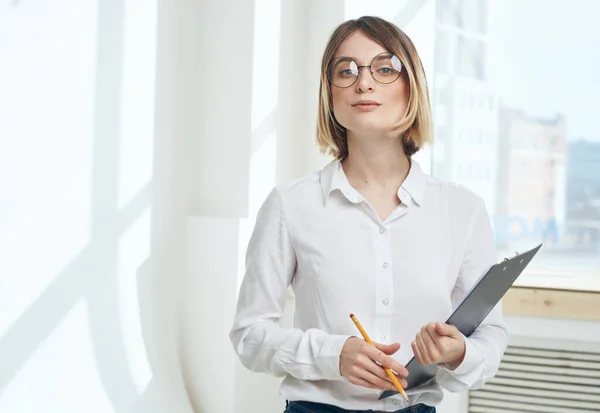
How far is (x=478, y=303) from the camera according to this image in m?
1.26

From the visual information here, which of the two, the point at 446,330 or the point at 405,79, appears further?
the point at 405,79

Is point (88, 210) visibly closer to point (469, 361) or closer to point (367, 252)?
point (367, 252)

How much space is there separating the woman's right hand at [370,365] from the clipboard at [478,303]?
0.05 meters

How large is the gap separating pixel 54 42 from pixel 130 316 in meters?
0.92

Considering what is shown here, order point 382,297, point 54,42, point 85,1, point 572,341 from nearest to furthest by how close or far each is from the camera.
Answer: point 382,297
point 54,42
point 85,1
point 572,341

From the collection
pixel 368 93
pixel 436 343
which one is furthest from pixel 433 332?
pixel 368 93

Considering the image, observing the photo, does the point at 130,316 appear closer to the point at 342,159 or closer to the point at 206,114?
the point at 206,114

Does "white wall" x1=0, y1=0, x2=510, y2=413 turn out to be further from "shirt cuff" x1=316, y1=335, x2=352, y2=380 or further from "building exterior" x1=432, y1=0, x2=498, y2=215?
"shirt cuff" x1=316, y1=335, x2=352, y2=380

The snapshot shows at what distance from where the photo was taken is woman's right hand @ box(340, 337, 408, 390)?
122 cm

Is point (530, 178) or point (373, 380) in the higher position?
point (530, 178)

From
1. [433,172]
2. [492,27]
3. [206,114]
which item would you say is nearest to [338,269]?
[206,114]

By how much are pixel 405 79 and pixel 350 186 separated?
0.72 ft

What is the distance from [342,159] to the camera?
4.97 feet

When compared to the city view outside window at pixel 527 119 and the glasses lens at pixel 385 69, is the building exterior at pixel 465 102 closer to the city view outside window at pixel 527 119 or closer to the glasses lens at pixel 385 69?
the city view outside window at pixel 527 119
